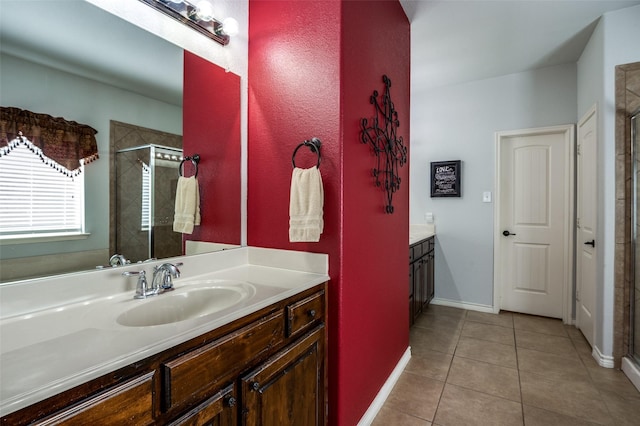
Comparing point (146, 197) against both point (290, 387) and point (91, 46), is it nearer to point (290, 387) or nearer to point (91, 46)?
point (91, 46)

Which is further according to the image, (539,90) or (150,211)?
(539,90)

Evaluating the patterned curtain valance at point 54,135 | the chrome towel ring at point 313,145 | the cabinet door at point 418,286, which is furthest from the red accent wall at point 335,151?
the cabinet door at point 418,286

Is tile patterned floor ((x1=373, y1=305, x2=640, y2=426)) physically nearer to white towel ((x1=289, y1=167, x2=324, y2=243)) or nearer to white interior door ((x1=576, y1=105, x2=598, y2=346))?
white interior door ((x1=576, y1=105, x2=598, y2=346))

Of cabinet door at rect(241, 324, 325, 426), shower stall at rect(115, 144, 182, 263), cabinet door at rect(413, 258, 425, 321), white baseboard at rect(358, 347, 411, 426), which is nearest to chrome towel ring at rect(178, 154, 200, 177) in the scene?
shower stall at rect(115, 144, 182, 263)

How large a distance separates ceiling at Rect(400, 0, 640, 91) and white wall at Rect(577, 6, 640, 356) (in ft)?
0.46

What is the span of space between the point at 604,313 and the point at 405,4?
2.75 m

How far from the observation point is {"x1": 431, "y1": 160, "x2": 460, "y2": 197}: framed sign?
3541 millimetres

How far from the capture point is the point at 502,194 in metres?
3.46

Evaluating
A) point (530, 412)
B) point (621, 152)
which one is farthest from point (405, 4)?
point (530, 412)

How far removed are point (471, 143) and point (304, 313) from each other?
3118mm

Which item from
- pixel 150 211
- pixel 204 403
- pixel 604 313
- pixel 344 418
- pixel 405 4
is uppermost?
pixel 405 4

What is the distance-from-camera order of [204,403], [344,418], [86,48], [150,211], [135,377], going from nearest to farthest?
1. [135,377]
2. [204,403]
3. [86,48]
4. [150,211]
5. [344,418]

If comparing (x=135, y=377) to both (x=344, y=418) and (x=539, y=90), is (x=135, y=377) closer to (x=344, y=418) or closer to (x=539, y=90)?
(x=344, y=418)

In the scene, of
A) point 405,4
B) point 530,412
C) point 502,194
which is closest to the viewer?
point 530,412
